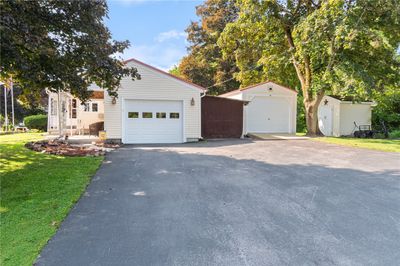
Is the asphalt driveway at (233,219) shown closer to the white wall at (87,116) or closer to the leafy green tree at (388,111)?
the white wall at (87,116)

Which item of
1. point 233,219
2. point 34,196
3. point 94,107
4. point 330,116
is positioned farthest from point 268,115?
point 34,196

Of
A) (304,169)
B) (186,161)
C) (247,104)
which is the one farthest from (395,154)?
(247,104)

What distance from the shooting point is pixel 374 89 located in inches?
547

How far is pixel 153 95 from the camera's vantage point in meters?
13.8

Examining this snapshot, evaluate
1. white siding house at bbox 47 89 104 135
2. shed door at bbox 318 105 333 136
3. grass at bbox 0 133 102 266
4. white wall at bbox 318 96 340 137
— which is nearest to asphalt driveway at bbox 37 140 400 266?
grass at bbox 0 133 102 266

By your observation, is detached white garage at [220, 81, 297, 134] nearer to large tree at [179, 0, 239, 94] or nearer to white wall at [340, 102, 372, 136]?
white wall at [340, 102, 372, 136]

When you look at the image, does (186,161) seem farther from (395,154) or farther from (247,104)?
(247,104)

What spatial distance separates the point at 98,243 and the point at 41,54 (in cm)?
513

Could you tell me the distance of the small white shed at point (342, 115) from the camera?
20.0 metres

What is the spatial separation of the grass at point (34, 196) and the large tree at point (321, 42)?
1228 cm

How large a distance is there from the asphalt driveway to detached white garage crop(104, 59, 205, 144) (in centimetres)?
666

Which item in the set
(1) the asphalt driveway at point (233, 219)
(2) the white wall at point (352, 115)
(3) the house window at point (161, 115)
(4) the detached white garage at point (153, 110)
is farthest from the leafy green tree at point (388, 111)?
(1) the asphalt driveway at point (233, 219)

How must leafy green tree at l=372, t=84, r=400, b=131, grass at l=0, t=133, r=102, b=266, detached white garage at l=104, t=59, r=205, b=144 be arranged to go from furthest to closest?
leafy green tree at l=372, t=84, r=400, b=131
detached white garage at l=104, t=59, r=205, b=144
grass at l=0, t=133, r=102, b=266

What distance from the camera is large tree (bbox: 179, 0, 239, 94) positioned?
26766 mm
